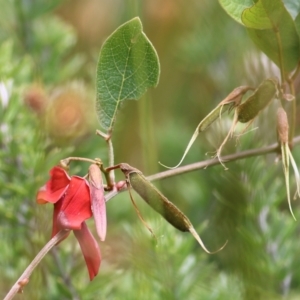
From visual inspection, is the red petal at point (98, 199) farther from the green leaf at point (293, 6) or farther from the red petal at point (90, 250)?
the green leaf at point (293, 6)

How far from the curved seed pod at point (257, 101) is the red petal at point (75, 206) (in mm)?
92

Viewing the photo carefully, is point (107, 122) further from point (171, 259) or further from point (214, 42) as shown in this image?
point (214, 42)

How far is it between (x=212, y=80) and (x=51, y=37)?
0.22m

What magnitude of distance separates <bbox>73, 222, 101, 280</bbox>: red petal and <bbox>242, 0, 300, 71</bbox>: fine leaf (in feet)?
0.45

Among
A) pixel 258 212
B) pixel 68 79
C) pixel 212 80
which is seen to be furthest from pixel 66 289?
pixel 212 80

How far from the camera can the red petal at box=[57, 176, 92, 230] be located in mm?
289

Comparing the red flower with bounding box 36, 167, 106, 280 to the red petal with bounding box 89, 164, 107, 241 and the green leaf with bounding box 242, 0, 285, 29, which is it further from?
the green leaf with bounding box 242, 0, 285, 29

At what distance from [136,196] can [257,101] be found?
28 centimetres

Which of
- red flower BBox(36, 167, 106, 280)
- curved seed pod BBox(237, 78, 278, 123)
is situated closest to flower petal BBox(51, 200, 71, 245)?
red flower BBox(36, 167, 106, 280)

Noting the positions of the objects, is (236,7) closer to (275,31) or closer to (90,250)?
(275,31)

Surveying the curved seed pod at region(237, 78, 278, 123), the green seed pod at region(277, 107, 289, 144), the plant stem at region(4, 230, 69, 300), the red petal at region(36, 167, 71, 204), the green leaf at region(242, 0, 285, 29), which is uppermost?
the green leaf at region(242, 0, 285, 29)

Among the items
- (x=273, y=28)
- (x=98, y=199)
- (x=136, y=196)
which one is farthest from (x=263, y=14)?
(x=136, y=196)

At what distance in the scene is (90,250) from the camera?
0.30m

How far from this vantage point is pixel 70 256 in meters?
0.50
